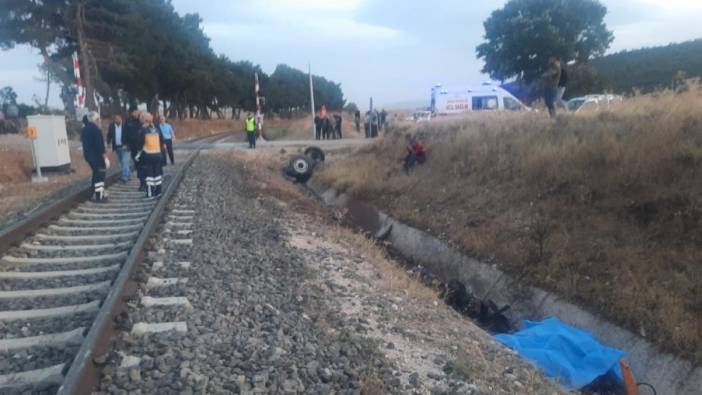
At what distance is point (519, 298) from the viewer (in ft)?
28.5

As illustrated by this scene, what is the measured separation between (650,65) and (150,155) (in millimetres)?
50687

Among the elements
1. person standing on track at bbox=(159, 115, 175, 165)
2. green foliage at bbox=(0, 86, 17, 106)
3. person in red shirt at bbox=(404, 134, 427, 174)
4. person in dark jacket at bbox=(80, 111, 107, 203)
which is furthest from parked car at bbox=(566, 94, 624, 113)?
green foliage at bbox=(0, 86, 17, 106)

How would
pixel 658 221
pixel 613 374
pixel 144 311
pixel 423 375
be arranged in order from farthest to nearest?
pixel 658 221 → pixel 613 374 → pixel 144 311 → pixel 423 375

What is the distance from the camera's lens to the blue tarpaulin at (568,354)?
6102mm

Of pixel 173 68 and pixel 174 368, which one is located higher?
pixel 173 68

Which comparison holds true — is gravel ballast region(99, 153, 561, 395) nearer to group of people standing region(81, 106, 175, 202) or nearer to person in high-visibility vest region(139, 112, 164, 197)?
person in high-visibility vest region(139, 112, 164, 197)

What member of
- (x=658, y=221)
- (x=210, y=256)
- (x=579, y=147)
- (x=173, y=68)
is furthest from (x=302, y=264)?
(x=173, y=68)

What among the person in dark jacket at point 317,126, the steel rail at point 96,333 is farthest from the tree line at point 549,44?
the steel rail at point 96,333

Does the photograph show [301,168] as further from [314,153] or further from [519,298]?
[519,298]

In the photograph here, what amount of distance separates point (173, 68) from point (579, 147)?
53651 millimetres

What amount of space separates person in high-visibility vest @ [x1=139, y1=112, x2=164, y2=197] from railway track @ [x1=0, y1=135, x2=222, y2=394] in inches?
72.5

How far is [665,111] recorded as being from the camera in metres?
11.2

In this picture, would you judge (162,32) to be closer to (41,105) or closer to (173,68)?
(173,68)

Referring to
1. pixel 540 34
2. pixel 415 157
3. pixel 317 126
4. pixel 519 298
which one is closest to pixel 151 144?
pixel 519 298
